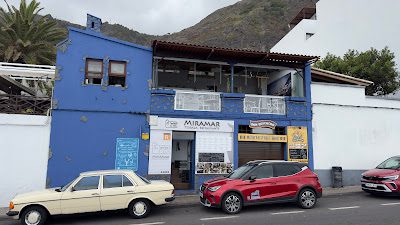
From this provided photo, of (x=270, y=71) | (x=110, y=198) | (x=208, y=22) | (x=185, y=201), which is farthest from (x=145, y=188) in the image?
(x=208, y=22)

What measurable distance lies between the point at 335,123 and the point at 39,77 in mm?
15466

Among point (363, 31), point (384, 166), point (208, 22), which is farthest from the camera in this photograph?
point (208, 22)

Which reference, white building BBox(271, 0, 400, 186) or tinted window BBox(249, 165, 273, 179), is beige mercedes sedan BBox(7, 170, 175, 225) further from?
white building BBox(271, 0, 400, 186)

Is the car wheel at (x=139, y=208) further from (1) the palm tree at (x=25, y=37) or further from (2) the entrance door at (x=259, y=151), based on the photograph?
(1) the palm tree at (x=25, y=37)

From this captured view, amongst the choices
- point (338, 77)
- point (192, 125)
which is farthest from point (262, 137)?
point (338, 77)

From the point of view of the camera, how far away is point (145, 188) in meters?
10.2

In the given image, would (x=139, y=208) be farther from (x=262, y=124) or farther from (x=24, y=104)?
(x=262, y=124)

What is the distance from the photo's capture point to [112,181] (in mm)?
10188

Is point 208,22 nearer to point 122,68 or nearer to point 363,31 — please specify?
point 363,31

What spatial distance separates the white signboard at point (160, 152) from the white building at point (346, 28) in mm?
19172

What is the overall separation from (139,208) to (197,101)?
6.65 m

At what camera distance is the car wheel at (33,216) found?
941 centimetres

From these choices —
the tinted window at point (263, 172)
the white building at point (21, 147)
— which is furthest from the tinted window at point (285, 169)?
the white building at point (21, 147)

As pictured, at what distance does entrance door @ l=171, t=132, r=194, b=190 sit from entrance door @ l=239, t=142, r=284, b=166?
8.07 feet
